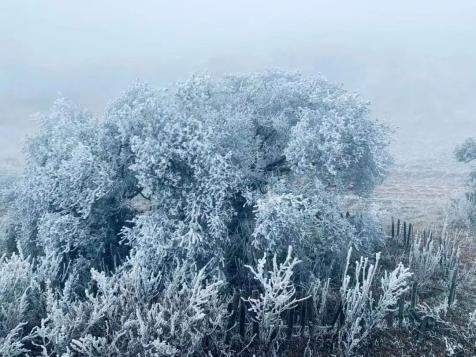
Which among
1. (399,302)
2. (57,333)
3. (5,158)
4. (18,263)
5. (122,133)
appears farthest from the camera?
(5,158)

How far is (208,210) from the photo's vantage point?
847 cm

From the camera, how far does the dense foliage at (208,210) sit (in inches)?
284

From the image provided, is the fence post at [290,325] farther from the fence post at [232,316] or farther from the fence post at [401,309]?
the fence post at [401,309]

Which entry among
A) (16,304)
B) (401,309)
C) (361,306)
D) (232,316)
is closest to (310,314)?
(361,306)

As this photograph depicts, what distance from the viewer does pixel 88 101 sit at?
142 ft

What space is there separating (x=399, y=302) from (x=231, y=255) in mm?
3451

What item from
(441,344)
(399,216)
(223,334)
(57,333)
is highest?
(57,333)

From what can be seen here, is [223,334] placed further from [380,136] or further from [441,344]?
[380,136]

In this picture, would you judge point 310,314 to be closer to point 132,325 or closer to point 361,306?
point 361,306

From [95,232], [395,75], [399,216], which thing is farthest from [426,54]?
[95,232]

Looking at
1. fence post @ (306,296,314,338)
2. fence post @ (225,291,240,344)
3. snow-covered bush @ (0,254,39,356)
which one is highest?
snow-covered bush @ (0,254,39,356)

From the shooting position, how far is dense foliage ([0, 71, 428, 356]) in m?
7.22

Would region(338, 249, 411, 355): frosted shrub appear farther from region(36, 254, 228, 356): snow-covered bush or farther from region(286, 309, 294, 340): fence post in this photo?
region(36, 254, 228, 356): snow-covered bush

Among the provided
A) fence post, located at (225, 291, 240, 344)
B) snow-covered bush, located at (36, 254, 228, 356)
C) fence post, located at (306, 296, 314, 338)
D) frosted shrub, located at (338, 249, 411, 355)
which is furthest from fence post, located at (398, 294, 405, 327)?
snow-covered bush, located at (36, 254, 228, 356)
